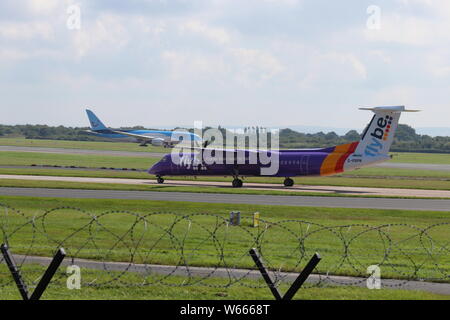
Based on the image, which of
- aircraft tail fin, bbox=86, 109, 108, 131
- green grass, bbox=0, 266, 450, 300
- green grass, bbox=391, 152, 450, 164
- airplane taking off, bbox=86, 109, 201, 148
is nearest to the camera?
green grass, bbox=0, 266, 450, 300

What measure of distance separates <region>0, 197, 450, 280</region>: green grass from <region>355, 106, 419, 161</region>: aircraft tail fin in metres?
20.0

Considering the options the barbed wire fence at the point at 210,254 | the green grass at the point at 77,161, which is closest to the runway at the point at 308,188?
the barbed wire fence at the point at 210,254

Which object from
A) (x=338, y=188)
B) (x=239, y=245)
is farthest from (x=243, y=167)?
(x=239, y=245)

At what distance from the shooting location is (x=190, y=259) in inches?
962

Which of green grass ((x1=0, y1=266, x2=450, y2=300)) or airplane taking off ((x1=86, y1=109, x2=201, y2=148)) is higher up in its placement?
airplane taking off ((x1=86, y1=109, x2=201, y2=148))

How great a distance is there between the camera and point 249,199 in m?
50.2

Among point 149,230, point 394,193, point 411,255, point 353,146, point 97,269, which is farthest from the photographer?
point 353,146

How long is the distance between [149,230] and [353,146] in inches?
1355

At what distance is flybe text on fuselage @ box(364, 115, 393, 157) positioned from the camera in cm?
6191

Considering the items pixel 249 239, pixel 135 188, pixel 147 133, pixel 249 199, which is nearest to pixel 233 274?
pixel 249 239

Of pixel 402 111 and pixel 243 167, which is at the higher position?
pixel 402 111

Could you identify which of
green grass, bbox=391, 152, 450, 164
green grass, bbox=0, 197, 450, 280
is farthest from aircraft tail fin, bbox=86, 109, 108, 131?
green grass, bbox=0, 197, 450, 280

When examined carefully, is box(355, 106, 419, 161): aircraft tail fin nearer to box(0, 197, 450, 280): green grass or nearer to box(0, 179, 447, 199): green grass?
box(0, 179, 447, 199): green grass
